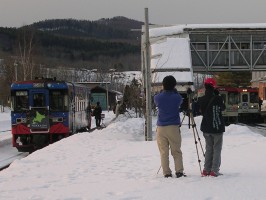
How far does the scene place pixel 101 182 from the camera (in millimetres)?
8406

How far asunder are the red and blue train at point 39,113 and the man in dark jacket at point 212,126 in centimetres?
1194

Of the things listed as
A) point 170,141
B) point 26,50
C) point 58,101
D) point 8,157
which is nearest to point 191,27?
point 26,50

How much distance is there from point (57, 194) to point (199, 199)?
86.2 inches

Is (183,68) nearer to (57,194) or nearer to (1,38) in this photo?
(57,194)

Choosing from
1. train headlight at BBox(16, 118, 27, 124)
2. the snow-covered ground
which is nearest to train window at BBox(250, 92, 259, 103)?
train headlight at BBox(16, 118, 27, 124)

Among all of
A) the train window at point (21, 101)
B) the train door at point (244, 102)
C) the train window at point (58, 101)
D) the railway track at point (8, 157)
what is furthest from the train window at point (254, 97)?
the train window at point (21, 101)

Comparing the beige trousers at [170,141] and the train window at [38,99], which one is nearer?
the beige trousers at [170,141]

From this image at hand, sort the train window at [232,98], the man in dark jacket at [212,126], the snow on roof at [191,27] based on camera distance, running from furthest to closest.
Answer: the snow on roof at [191,27], the train window at [232,98], the man in dark jacket at [212,126]

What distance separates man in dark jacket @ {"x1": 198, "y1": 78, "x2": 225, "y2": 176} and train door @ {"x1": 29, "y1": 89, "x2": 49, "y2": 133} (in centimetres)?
1191

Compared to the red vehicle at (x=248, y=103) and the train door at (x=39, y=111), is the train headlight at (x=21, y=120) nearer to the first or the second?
the train door at (x=39, y=111)

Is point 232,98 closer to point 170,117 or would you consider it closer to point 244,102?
point 244,102

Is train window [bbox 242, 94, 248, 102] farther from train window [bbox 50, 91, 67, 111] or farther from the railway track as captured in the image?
train window [bbox 50, 91, 67, 111]

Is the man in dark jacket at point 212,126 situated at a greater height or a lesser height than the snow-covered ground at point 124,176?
greater

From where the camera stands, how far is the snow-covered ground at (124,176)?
7.09 meters
